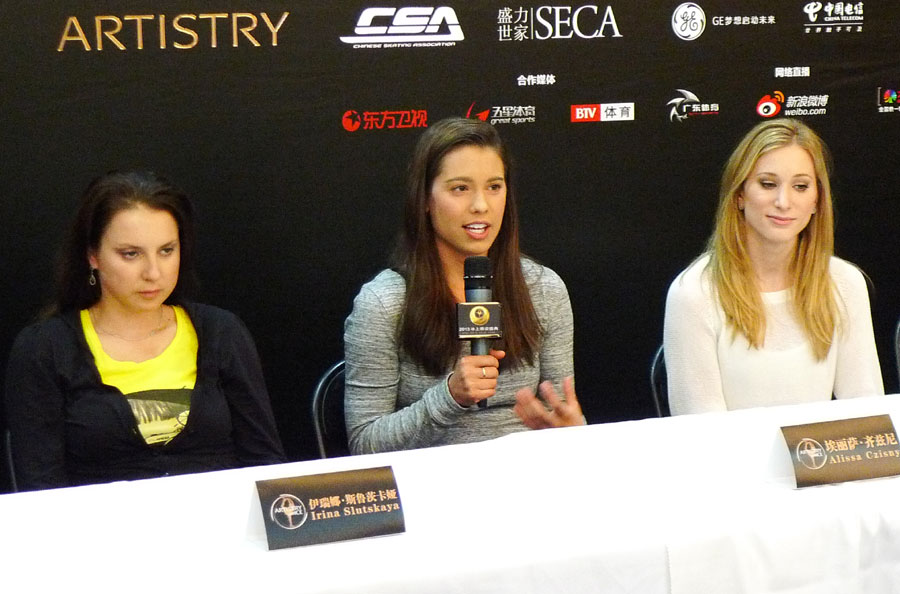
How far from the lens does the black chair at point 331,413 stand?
7.68 feet

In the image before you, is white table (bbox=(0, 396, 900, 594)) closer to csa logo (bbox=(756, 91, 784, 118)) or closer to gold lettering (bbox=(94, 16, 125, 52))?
gold lettering (bbox=(94, 16, 125, 52))

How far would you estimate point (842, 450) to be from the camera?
1281 millimetres

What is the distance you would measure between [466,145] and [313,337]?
1067 millimetres

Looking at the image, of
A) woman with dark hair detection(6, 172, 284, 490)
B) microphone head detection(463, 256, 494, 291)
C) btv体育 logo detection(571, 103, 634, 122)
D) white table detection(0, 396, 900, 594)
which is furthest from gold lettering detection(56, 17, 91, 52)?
white table detection(0, 396, 900, 594)

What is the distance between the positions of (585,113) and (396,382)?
137cm

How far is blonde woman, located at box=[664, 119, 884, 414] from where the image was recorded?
2.38 metres

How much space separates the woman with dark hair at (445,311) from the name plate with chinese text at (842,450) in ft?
2.89

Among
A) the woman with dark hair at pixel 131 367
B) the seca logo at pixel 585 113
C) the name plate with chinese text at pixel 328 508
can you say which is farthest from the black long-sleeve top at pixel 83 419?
the seca logo at pixel 585 113

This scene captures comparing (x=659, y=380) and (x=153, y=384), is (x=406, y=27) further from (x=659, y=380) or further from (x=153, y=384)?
(x=153, y=384)

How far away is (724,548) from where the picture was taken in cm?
117

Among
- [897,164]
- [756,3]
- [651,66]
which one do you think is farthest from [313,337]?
[897,164]

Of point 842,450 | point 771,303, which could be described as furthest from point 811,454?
point 771,303

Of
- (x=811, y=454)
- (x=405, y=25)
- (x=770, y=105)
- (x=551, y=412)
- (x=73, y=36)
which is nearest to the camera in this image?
(x=811, y=454)

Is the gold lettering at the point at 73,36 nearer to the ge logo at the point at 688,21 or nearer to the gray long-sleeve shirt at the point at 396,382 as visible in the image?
the gray long-sleeve shirt at the point at 396,382
